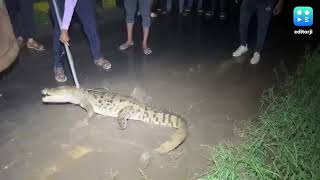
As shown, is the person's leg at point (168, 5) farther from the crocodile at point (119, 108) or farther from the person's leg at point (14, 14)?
the crocodile at point (119, 108)

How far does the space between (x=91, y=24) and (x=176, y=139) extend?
2.90 metres

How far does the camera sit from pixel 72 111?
6.24m

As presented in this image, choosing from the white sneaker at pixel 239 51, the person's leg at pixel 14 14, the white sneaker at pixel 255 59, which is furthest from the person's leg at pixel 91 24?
the white sneaker at pixel 255 59

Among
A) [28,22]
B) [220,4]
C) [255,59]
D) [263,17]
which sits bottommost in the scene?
[255,59]

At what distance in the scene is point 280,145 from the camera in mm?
4703

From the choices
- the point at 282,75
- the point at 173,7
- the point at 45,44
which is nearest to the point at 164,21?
the point at 173,7

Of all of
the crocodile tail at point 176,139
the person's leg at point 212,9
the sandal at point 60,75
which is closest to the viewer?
the crocodile tail at point 176,139

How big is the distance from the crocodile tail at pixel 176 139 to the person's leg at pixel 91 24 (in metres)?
2.57

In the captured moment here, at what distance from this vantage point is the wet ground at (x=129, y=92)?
195 inches

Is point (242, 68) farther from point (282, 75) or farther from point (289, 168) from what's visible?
point (289, 168)

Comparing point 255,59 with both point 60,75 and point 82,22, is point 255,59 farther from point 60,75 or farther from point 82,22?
point 60,75

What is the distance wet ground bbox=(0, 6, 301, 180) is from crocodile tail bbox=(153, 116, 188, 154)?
10 centimetres

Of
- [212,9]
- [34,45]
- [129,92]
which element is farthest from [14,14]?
[212,9]

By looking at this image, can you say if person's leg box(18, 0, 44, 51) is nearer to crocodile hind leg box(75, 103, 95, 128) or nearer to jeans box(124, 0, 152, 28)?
jeans box(124, 0, 152, 28)
